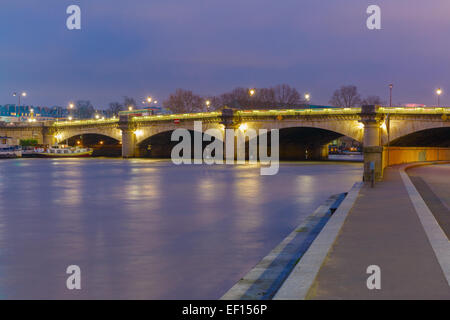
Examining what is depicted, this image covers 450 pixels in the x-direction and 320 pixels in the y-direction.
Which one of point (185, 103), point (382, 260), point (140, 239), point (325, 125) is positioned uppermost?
point (185, 103)

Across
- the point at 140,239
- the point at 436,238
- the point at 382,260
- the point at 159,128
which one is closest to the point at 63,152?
the point at 159,128

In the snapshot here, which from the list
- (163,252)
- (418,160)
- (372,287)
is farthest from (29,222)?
(418,160)

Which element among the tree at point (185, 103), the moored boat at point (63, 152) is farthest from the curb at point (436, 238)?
the tree at point (185, 103)

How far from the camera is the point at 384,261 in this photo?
920 cm

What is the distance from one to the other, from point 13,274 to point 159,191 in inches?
759

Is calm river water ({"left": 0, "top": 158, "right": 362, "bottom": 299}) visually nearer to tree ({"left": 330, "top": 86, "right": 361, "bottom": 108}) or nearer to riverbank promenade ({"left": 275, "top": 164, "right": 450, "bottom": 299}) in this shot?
riverbank promenade ({"left": 275, "top": 164, "right": 450, "bottom": 299})

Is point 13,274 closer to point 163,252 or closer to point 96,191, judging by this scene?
point 163,252

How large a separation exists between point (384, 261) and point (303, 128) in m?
71.0

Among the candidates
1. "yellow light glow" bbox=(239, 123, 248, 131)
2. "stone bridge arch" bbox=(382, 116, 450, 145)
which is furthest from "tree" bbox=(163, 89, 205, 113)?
"stone bridge arch" bbox=(382, 116, 450, 145)

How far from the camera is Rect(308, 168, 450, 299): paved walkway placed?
24.0ft

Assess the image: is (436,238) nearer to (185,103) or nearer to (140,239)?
(140,239)

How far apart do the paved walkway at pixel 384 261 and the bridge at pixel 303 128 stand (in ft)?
52.9

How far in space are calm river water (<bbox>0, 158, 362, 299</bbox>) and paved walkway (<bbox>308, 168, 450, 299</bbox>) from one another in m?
2.07

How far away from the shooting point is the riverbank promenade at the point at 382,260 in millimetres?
7316
